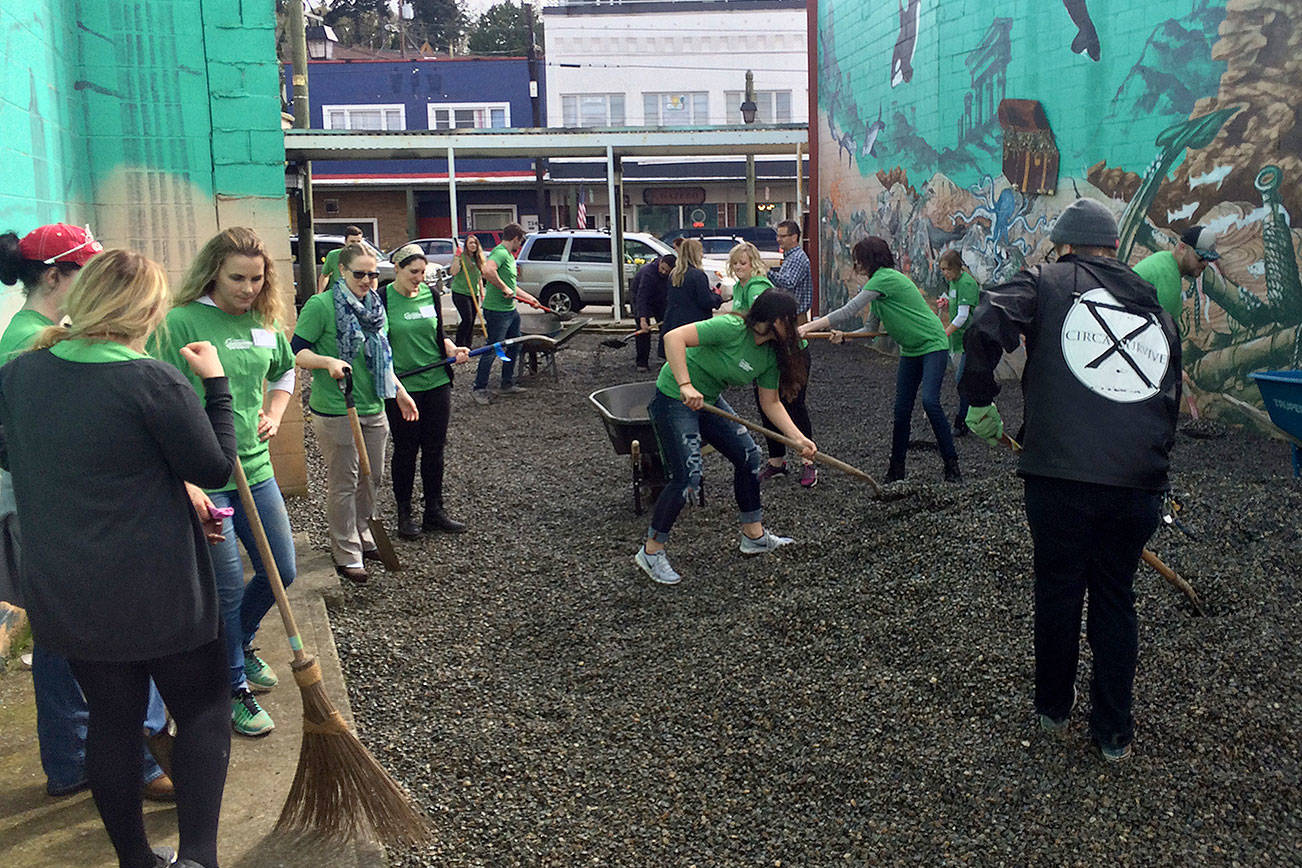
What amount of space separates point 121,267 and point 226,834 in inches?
66.9

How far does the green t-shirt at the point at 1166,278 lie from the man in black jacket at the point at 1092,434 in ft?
7.39

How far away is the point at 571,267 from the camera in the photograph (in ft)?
71.2

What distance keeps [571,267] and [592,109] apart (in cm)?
1616

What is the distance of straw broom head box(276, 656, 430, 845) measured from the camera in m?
3.33

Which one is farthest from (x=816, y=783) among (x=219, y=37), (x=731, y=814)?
(x=219, y=37)

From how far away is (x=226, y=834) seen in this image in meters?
3.42

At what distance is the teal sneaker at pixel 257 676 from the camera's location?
441cm

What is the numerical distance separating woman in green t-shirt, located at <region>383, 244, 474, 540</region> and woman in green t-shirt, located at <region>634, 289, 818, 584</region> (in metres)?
1.39

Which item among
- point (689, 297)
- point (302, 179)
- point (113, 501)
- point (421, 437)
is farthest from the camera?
point (302, 179)

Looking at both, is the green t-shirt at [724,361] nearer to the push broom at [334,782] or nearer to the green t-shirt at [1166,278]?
the green t-shirt at [1166,278]

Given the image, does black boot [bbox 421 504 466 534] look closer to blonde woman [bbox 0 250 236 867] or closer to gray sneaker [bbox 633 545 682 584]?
gray sneaker [bbox 633 545 682 584]

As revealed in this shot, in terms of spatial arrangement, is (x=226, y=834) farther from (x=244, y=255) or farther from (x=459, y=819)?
(x=244, y=255)

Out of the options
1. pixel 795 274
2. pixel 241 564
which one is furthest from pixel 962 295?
pixel 241 564

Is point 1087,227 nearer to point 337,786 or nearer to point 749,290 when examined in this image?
point 337,786
